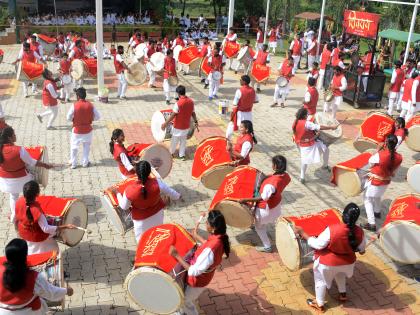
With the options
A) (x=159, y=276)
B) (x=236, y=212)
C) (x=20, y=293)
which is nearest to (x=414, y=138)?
(x=236, y=212)

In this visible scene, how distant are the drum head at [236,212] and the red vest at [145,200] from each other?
34.4 inches

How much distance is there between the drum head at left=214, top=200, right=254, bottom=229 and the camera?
6406 millimetres

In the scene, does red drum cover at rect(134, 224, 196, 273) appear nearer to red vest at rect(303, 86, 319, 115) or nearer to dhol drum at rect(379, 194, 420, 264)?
dhol drum at rect(379, 194, 420, 264)

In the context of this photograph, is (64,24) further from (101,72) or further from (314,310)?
(314,310)

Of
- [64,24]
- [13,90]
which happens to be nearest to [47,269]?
[13,90]

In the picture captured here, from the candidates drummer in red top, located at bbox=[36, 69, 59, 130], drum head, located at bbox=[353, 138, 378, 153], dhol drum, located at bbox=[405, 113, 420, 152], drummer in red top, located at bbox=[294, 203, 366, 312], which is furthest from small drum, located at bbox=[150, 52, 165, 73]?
drummer in red top, located at bbox=[294, 203, 366, 312]

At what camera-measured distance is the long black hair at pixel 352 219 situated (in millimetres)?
5129

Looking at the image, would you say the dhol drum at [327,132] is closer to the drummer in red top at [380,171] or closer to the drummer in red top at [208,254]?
the drummer in red top at [380,171]

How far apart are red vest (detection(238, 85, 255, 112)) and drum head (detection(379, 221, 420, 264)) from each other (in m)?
5.14

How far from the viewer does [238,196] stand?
6512 mm

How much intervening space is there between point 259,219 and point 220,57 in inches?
374

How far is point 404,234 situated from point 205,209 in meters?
3.51

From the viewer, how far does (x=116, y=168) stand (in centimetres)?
995

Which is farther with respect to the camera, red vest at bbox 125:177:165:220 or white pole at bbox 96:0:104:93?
white pole at bbox 96:0:104:93
